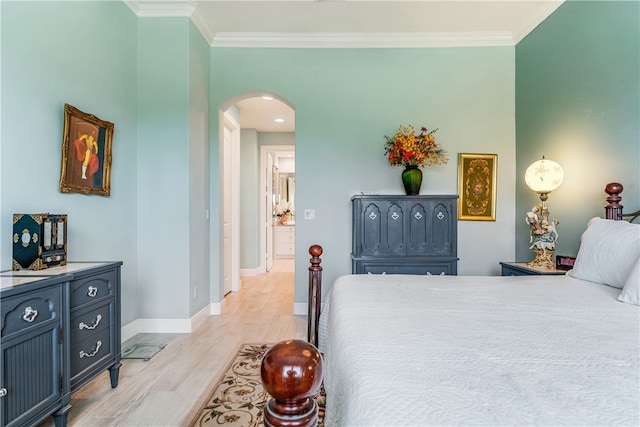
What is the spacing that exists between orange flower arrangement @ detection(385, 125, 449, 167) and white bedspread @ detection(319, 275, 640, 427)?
6.98 feet

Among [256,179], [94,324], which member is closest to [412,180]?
[94,324]

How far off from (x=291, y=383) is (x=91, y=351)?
1943mm

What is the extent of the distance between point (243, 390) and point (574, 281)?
2.03 metres

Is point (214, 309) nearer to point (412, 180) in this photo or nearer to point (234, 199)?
point (234, 199)

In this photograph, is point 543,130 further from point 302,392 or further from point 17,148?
point 17,148

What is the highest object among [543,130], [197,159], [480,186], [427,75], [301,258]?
[427,75]

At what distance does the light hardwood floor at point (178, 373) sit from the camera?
6.21ft

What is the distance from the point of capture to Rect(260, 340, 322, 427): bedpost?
57cm

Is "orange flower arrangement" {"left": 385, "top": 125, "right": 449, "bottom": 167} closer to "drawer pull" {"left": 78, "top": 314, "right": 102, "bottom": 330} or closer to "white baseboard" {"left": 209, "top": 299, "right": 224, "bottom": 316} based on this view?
"white baseboard" {"left": 209, "top": 299, "right": 224, "bottom": 316}

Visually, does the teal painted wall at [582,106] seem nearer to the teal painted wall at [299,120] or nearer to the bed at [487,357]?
the teal painted wall at [299,120]

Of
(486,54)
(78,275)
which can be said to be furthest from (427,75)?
(78,275)

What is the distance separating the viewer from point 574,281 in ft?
6.19

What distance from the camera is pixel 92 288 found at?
196 centimetres

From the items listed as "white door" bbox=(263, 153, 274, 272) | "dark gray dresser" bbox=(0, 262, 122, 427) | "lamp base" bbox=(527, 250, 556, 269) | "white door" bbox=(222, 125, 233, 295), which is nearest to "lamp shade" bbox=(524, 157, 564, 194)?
"lamp base" bbox=(527, 250, 556, 269)
